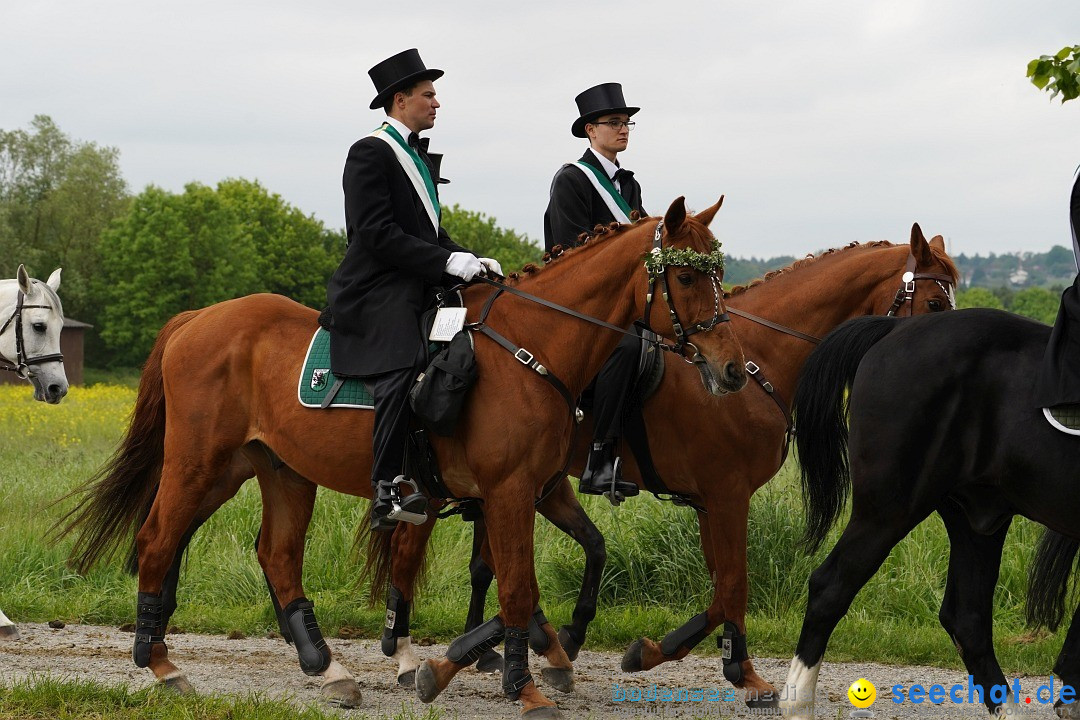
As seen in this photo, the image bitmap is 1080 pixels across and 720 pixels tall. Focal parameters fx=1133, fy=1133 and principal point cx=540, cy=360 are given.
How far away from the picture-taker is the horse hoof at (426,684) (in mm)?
6145

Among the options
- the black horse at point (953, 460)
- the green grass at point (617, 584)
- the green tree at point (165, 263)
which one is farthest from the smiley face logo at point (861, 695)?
the green tree at point (165, 263)

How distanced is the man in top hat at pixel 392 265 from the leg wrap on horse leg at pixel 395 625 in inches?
43.0

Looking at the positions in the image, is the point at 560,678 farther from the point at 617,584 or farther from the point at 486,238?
the point at 486,238

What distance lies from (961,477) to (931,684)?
195 centimetres

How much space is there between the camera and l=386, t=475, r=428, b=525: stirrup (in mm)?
5961

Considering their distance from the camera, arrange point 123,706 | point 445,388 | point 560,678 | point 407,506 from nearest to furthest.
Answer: point 123,706, point 445,388, point 407,506, point 560,678

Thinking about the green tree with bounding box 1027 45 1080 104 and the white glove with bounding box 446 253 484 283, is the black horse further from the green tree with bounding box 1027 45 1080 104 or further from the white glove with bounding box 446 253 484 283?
the white glove with bounding box 446 253 484 283

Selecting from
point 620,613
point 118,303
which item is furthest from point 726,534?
point 118,303

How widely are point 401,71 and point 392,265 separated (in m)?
1.11

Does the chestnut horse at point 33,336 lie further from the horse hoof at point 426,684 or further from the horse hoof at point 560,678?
the horse hoof at point 560,678

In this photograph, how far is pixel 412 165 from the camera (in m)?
6.38

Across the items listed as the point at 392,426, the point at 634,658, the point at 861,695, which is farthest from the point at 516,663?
the point at 861,695

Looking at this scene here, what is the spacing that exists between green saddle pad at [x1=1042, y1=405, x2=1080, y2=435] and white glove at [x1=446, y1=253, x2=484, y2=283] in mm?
2910

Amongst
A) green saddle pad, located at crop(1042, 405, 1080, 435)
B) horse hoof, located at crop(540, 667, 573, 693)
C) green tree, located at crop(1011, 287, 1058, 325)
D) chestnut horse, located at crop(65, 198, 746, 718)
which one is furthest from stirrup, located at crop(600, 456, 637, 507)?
green tree, located at crop(1011, 287, 1058, 325)
